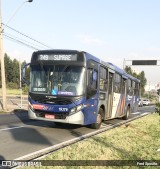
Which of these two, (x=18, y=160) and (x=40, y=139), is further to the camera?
(x=40, y=139)

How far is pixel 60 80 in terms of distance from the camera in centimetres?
1372

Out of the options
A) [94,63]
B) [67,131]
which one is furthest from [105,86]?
[67,131]

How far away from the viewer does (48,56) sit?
1431cm

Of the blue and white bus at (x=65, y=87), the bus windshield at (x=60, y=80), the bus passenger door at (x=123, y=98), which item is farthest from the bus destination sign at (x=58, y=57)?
the bus passenger door at (x=123, y=98)

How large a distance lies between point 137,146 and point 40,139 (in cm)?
325

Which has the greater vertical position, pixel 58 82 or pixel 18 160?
pixel 58 82

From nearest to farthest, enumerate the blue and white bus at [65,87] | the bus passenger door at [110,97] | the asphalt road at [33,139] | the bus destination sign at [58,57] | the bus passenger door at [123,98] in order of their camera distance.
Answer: the asphalt road at [33,139], the blue and white bus at [65,87], the bus destination sign at [58,57], the bus passenger door at [110,97], the bus passenger door at [123,98]

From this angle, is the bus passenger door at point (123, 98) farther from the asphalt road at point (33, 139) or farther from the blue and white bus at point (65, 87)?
the blue and white bus at point (65, 87)

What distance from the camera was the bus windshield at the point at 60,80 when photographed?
1361 cm

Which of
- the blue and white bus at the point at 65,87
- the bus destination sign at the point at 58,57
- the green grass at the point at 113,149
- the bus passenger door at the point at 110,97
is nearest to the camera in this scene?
the green grass at the point at 113,149

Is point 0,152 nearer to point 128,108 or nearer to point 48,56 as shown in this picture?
point 48,56

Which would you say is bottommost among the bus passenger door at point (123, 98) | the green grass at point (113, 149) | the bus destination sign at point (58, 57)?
the green grass at point (113, 149)

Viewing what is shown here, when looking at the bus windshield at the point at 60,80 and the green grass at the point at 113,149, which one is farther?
the bus windshield at the point at 60,80

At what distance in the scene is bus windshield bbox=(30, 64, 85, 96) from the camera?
13609mm
